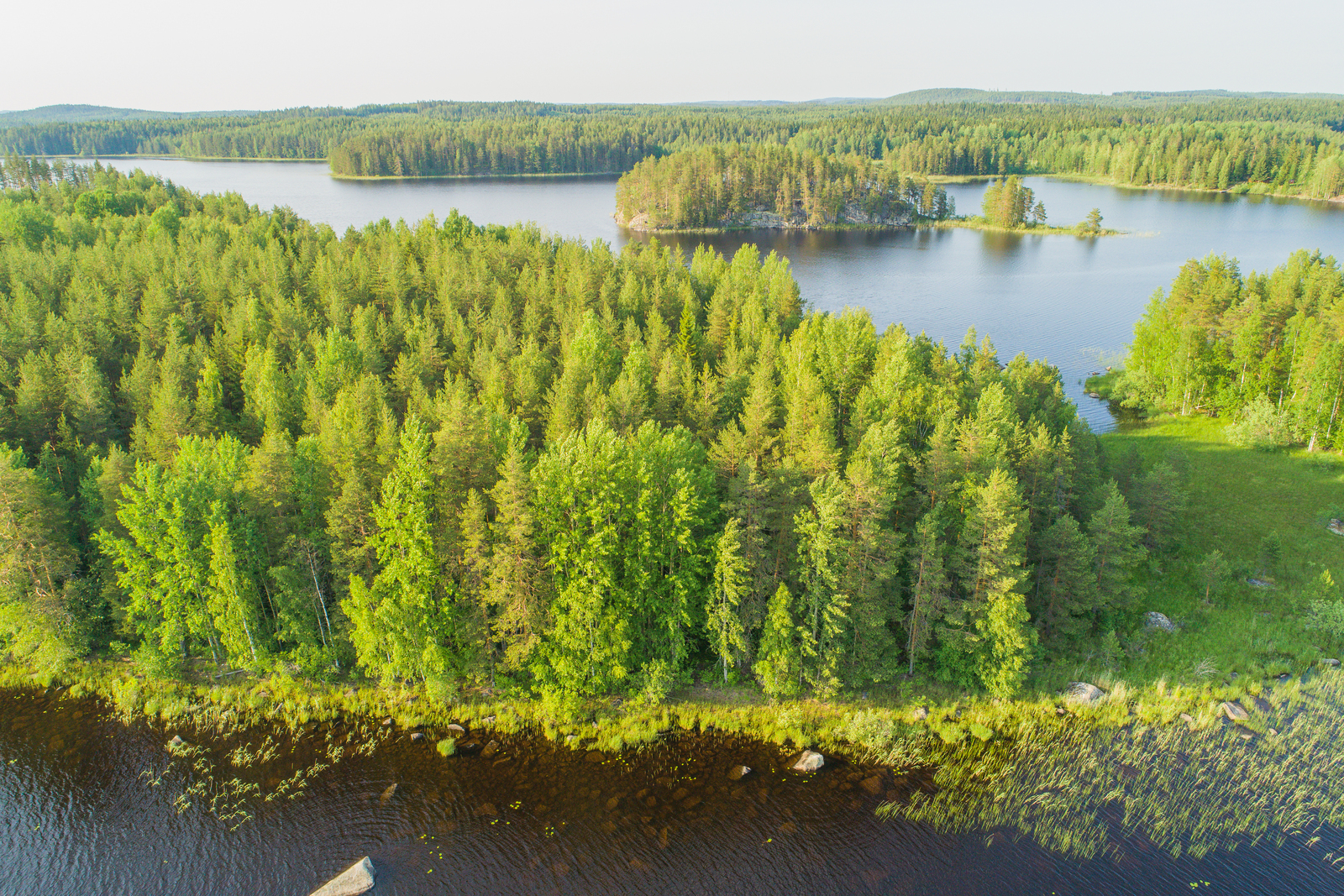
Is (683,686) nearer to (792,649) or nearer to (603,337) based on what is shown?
(792,649)

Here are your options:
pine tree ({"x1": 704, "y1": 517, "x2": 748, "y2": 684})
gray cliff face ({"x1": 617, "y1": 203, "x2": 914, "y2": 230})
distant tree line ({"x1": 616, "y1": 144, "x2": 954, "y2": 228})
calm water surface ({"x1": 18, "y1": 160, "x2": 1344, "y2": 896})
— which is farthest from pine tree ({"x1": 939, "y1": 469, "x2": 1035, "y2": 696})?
gray cliff face ({"x1": 617, "y1": 203, "x2": 914, "y2": 230})

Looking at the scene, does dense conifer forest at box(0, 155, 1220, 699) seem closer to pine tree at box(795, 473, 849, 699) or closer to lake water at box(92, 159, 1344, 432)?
pine tree at box(795, 473, 849, 699)

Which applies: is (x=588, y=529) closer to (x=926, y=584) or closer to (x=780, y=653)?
(x=780, y=653)

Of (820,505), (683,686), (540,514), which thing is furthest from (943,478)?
(540,514)

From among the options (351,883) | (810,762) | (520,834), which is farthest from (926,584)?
(351,883)

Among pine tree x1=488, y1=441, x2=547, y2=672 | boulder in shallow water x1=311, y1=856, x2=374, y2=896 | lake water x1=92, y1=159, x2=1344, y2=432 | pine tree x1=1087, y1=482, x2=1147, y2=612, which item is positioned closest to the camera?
boulder in shallow water x1=311, y1=856, x2=374, y2=896

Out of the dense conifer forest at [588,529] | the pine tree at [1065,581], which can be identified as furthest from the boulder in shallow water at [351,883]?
the pine tree at [1065,581]
